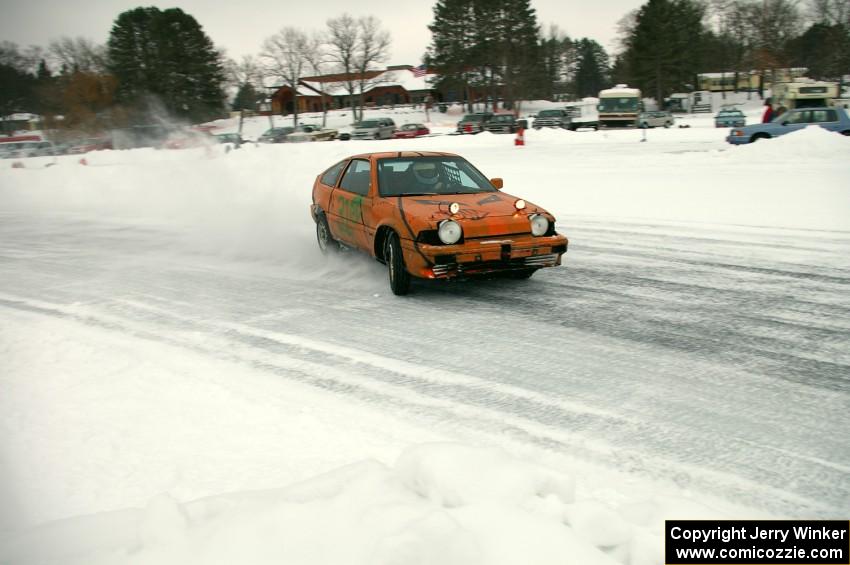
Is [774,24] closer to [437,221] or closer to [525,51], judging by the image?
[525,51]

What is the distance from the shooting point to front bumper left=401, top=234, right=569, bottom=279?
234 inches

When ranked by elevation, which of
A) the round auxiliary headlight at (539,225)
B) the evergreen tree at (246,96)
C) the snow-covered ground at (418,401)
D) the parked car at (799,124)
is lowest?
the snow-covered ground at (418,401)

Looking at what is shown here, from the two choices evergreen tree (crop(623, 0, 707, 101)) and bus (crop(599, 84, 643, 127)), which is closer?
bus (crop(599, 84, 643, 127))

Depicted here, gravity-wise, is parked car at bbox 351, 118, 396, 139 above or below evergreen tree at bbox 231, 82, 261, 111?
below

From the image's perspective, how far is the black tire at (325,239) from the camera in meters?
8.48

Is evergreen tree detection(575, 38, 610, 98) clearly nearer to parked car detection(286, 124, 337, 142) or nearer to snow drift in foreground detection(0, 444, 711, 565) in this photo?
parked car detection(286, 124, 337, 142)

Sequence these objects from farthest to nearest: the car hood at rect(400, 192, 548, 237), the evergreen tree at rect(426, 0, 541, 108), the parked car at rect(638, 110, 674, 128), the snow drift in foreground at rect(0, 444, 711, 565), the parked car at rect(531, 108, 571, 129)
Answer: the evergreen tree at rect(426, 0, 541, 108) < the parked car at rect(531, 108, 571, 129) < the parked car at rect(638, 110, 674, 128) < the car hood at rect(400, 192, 548, 237) < the snow drift in foreground at rect(0, 444, 711, 565)

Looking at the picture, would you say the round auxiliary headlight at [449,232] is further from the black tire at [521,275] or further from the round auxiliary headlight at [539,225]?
the black tire at [521,275]

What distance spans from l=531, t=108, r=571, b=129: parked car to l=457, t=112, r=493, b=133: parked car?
10.4ft

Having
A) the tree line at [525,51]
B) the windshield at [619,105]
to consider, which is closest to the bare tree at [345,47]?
the tree line at [525,51]

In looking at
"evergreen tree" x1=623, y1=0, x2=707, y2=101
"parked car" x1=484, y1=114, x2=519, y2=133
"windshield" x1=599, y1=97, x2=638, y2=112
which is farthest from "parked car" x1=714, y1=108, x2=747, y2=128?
"evergreen tree" x1=623, y1=0, x2=707, y2=101

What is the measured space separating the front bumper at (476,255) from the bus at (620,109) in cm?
3469

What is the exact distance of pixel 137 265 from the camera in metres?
8.60

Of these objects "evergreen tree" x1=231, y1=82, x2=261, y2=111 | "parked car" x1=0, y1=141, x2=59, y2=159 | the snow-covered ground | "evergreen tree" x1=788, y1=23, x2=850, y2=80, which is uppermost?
"evergreen tree" x1=788, y1=23, x2=850, y2=80
